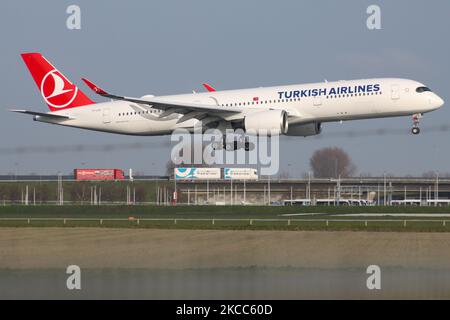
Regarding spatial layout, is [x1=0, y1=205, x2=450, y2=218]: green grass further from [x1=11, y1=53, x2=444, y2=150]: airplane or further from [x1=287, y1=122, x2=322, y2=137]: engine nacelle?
[x1=287, y1=122, x2=322, y2=137]: engine nacelle

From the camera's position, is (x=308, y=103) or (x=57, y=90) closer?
(x=308, y=103)

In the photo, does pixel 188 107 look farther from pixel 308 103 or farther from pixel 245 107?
pixel 308 103

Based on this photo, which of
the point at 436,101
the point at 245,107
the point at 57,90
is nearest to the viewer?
the point at 436,101

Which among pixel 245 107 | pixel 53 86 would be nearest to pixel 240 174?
pixel 53 86

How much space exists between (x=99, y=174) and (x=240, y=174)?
26.4 metres

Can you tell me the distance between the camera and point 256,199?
152 metres

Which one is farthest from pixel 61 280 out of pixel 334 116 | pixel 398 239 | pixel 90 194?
pixel 90 194

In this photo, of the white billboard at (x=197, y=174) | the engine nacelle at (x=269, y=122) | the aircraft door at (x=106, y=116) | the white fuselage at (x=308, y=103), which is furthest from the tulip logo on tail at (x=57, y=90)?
the white billboard at (x=197, y=174)

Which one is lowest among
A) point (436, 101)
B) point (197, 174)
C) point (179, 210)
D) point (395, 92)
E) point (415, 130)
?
point (179, 210)

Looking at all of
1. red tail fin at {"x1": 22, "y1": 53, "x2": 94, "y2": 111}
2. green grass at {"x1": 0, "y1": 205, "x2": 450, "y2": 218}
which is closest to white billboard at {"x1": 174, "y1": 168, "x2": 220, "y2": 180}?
green grass at {"x1": 0, "y1": 205, "x2": 450, "y2": 218}

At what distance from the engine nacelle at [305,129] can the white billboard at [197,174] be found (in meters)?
82.7

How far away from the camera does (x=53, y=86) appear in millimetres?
76688

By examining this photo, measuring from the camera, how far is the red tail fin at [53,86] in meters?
75.0
